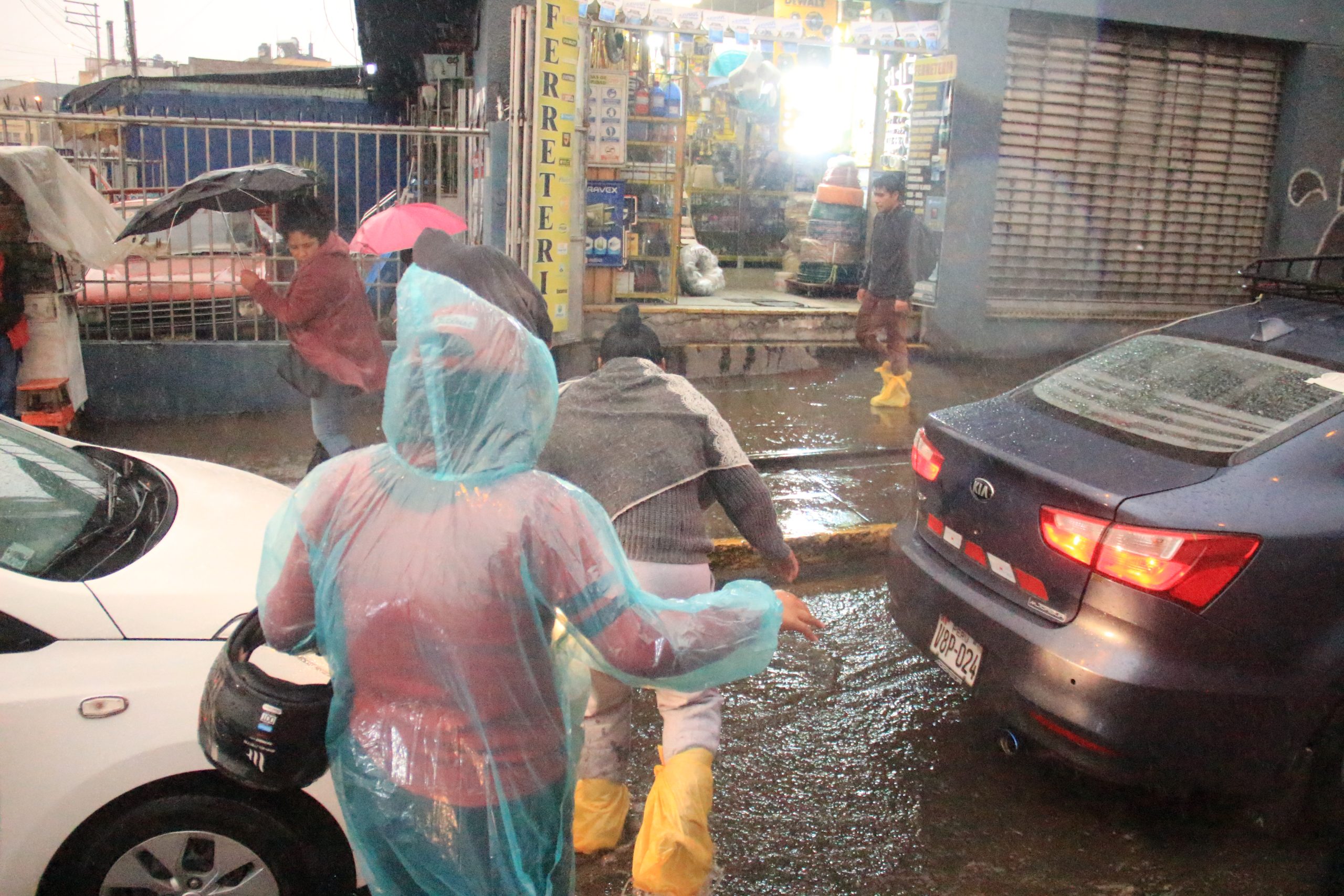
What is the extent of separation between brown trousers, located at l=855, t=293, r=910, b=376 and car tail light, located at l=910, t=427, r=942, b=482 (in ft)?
14.7

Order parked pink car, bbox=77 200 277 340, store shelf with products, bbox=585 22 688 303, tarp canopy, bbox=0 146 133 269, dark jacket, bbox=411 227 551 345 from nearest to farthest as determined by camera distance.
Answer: dark jacket, bbox=411 227 551 345, tarp canopy, bbox=0 146 133 269, parked pink car, bbox=77 200 277 340, store shelf with products, bbox=585 22 688 303

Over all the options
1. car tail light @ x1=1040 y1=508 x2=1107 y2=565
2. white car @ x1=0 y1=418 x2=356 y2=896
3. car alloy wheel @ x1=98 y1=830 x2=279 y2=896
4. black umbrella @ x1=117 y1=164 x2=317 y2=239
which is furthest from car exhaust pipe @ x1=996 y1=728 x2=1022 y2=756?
black umbrella @ x1=117 y1=164 x2=317 y2=239

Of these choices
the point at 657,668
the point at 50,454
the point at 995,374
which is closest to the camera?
the point at 657,668

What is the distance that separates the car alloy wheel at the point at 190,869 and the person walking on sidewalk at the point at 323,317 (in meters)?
2.65

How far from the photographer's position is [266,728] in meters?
1.79

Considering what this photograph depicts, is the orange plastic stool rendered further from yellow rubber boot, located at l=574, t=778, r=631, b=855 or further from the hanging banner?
yellow rubber boot, located at l=574, t=778, r=631, b=855

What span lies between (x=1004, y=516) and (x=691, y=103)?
10.0 metres

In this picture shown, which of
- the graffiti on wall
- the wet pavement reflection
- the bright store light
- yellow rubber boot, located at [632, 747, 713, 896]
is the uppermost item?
the bright store light

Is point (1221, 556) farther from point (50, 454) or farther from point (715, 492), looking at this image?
point (50, 454)

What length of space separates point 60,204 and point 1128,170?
9.45m

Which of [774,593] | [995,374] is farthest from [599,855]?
[995,374]

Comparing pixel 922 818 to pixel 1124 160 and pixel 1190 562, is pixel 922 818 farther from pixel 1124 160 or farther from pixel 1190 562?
pixel 1124 160

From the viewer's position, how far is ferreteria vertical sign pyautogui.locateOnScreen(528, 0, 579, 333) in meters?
7.59

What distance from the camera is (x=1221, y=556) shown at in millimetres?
2877
